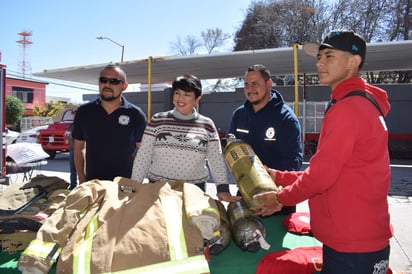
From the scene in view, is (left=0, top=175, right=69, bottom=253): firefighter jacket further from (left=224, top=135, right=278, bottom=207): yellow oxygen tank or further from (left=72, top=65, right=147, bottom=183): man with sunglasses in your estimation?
(left=224, top=135, right=278, bottom=207): yellow oxygen tank

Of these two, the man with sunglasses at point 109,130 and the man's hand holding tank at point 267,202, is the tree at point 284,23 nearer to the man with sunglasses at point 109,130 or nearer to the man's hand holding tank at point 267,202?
the man with sunglasses at point 109,130

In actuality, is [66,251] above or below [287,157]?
below

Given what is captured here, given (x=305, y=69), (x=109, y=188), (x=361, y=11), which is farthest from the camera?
(x=361, y=11)

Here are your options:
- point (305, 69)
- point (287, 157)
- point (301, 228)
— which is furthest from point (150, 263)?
point (305, 69)

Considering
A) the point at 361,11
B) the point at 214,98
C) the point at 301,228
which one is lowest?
the point at 301,228

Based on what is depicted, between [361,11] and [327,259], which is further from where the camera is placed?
[361,11]

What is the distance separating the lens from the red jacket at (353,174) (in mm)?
1643

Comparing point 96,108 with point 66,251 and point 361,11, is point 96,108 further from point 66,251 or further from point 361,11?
point 361,11

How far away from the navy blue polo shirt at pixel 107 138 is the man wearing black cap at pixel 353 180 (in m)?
1.98

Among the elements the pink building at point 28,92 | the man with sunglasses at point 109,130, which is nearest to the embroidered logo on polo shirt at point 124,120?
the man with sunglasses at point 109,130

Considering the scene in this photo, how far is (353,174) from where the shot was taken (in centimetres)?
170

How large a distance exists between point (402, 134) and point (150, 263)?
16.1 metres

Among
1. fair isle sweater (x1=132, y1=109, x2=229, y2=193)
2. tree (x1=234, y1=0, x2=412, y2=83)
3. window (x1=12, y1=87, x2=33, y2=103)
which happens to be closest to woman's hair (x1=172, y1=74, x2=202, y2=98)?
fair isle sweater (x1=132, y1=109, x2=229, y2=193)

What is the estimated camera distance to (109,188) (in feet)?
7.20
